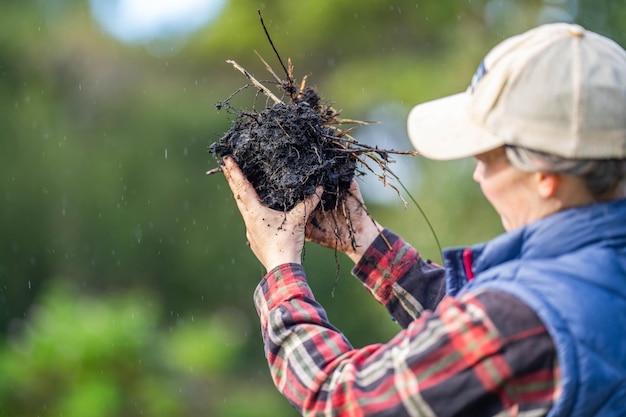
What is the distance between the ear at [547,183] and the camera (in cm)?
141

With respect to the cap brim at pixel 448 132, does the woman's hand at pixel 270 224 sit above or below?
above

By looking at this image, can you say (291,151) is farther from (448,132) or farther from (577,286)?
(577,286)

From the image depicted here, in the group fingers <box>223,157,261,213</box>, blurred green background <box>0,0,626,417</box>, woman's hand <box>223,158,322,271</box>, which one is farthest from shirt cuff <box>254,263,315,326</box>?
blurred green background <box>0,0,626,417</box>

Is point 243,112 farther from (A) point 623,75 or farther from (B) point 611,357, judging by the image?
(B) point 611,357

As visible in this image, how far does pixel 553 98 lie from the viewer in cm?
136

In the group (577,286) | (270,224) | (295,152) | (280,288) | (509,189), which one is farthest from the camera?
(295,152)

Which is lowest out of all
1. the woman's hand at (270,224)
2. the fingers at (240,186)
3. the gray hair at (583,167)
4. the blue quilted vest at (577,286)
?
the blue quilted vest at (577,286)

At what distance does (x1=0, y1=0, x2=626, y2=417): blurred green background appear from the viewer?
7223mm

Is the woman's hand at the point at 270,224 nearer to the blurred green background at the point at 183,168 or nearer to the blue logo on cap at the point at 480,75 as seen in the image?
the blue logo on cap at the point at 480,75

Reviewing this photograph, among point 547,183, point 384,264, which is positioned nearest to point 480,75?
point 547,183

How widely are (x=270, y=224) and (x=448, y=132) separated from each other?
0.51 metres

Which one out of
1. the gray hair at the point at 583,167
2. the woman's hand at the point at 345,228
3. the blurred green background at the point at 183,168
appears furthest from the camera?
the blurred green background at the point at 183,168

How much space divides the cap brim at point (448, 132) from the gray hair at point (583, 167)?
0.04 metres

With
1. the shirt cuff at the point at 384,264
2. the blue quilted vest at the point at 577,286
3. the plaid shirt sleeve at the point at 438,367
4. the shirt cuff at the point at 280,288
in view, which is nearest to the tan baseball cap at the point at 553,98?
the blue quilted vest at the point at 577,286
